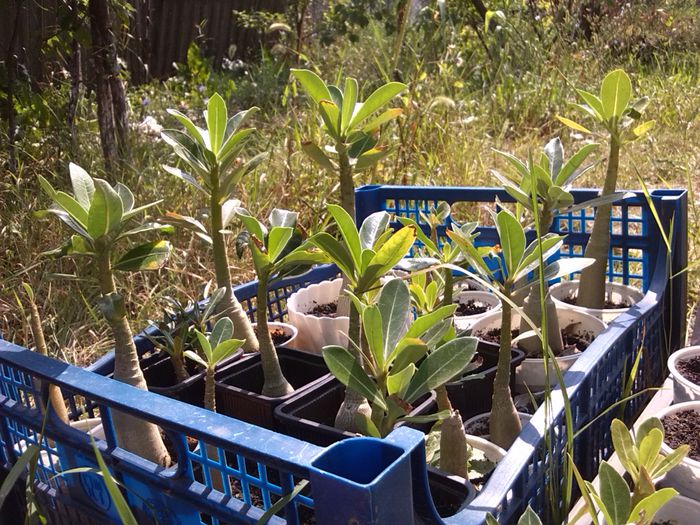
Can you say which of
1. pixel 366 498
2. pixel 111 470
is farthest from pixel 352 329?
pixel 366 498

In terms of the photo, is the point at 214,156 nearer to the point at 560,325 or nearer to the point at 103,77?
the point at 560,325

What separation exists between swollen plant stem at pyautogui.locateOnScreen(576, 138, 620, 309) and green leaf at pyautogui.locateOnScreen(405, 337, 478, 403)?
609mm

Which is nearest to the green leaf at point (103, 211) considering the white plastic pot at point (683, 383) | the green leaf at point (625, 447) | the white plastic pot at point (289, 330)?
the white plastic pot at point (289, 330)

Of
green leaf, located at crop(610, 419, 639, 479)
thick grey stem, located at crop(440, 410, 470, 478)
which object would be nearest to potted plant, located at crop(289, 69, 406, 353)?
thick grey stem, located at crop(440, 410, 470, 478)

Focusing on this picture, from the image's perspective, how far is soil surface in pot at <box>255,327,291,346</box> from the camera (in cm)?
124

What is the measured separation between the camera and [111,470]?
29.1 inches

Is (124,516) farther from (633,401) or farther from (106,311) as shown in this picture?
(633,401)

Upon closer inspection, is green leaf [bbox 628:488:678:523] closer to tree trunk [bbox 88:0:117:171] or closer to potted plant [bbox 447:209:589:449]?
potted plant [bbox 447:209:589:449]

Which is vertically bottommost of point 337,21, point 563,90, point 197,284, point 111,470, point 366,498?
point 197,284

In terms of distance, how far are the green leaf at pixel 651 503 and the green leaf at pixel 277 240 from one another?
0.50m

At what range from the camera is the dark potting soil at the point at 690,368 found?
110 centimetres

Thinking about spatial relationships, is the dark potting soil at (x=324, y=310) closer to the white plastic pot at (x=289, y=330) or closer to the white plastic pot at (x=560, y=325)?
the white plastic pot at (x=289, y=330)

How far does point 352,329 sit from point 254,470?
0.22 meters

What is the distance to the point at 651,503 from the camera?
0.67 m
